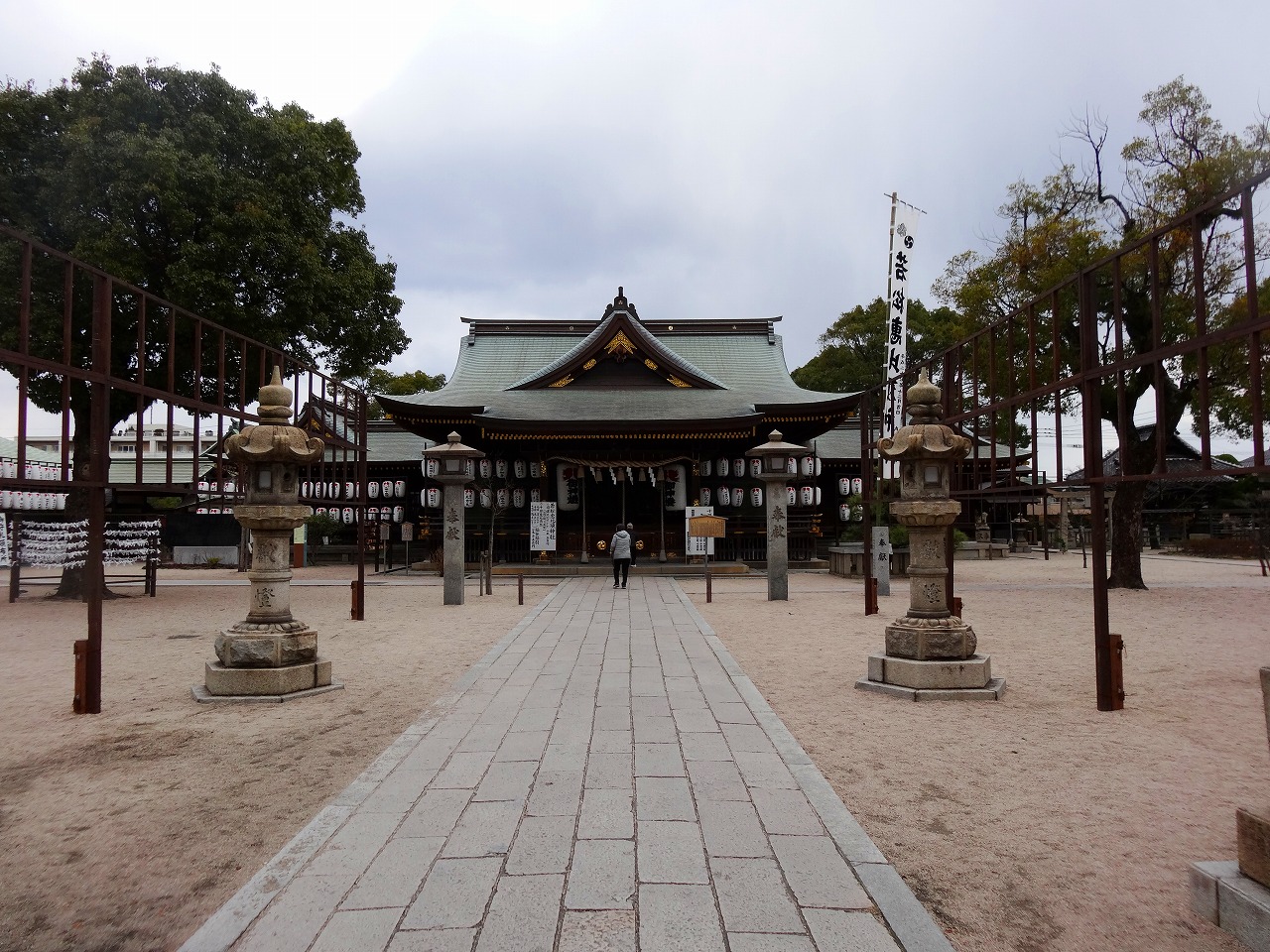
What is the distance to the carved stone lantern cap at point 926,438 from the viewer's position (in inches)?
278

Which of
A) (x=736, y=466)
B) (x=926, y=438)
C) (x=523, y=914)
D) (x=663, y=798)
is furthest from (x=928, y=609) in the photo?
(x=736, y=466)

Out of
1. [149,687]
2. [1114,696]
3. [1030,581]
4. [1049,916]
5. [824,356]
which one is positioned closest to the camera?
[1049,916]

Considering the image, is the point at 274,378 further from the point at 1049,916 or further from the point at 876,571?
the point at 876,571

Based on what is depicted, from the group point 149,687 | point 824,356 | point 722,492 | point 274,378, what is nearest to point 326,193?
point 274,378

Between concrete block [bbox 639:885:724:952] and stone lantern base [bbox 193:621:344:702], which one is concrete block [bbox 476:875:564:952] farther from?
stone lantern base [bbox 193:621:344:702]

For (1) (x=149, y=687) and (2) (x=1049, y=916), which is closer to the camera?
(2) (x=1049, y=916)

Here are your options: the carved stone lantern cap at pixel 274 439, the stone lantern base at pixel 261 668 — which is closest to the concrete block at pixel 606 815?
the stone lantern base at pixel 261 668

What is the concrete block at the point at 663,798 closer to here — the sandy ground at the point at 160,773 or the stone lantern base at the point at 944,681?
the sandy ground at the point at 160,773

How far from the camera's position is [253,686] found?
673 cm

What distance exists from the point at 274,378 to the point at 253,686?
9.47 feet

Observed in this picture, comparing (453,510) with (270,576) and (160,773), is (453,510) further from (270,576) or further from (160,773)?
(160,773)

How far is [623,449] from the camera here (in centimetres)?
2272

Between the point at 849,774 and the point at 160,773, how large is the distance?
169 inches

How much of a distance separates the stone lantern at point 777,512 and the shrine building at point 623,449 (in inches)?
224
